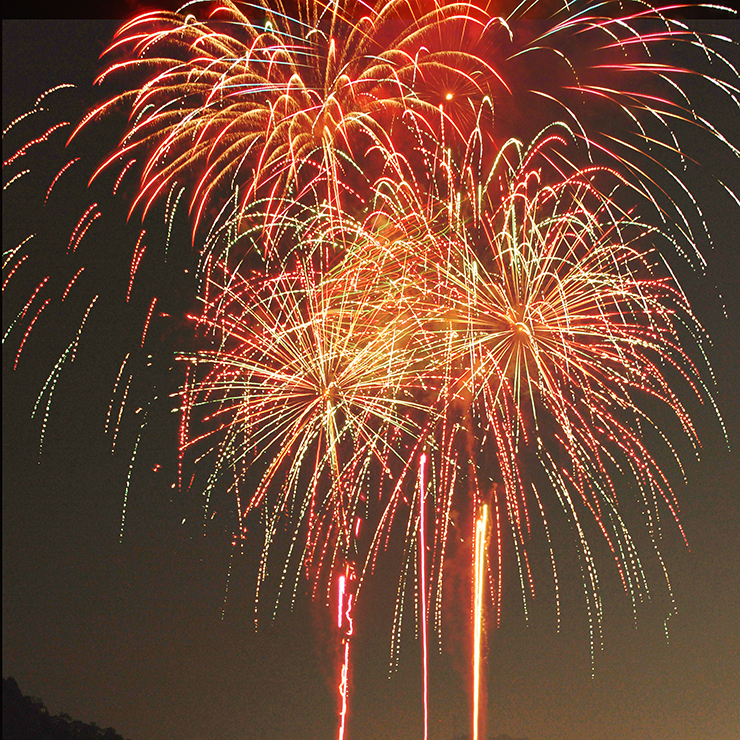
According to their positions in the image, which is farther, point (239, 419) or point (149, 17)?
point (239, 419)

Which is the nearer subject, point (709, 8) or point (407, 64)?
point (709, 8)

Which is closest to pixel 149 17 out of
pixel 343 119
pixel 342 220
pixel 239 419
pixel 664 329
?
pixel 343 119

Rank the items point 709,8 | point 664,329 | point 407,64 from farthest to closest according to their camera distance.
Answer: point 664,329, point 407,64, point 709,8

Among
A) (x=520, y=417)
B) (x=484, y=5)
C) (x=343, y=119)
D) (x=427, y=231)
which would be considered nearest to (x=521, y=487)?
(x=520, y=417)

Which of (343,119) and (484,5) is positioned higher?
(484,5)

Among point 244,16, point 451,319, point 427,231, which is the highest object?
point 244,16

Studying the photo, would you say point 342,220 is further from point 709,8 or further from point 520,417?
point 709,8

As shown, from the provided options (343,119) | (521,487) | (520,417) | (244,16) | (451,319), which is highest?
(244,16)

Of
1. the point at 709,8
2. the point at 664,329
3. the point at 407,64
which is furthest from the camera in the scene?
the point at 664,329

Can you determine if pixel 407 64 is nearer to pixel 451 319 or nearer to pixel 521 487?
pixel 451 319
